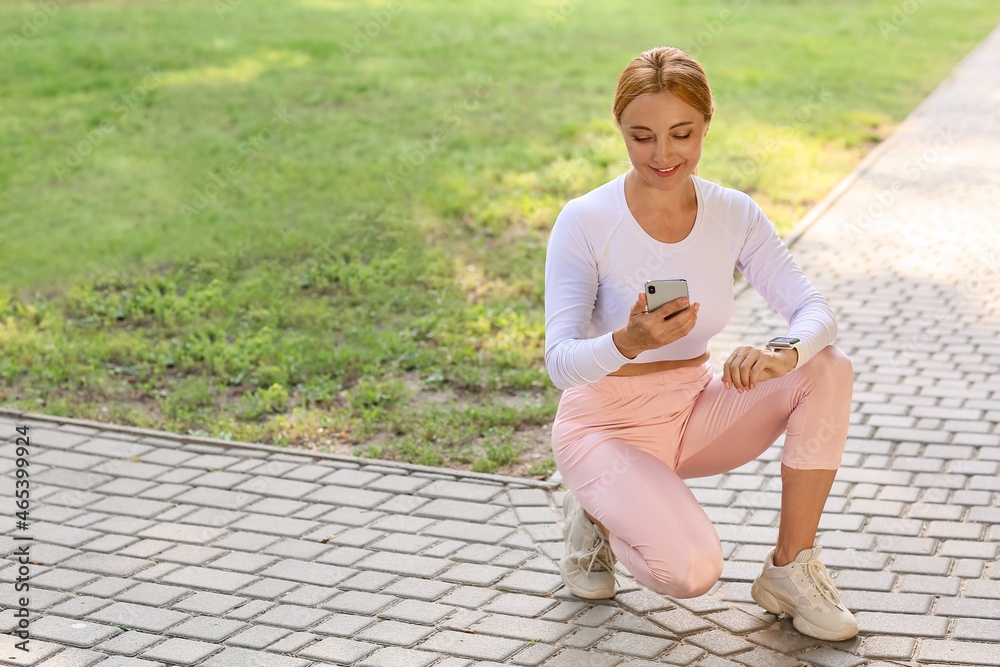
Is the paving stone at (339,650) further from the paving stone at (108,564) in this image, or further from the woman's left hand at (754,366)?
the woman's left hand at (754,366)

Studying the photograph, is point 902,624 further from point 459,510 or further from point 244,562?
point 244,562

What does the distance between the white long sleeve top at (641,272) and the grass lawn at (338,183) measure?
63.2 inches

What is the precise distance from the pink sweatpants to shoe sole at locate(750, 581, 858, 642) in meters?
0.38

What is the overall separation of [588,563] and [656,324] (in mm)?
1119

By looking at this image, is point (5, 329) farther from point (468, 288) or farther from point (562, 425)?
point (562, 425)

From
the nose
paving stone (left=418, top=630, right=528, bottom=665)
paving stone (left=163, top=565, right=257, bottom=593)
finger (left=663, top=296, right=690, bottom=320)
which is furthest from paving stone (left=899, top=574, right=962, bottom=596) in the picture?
paving stone (left=163, top=565, right=257, bottom=593)

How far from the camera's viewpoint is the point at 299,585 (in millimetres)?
3920

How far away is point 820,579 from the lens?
3.48 metres

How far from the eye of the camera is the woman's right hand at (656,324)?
3.01 meters

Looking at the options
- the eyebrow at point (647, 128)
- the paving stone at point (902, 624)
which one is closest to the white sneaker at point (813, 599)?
the paving stone at point (902, 624)

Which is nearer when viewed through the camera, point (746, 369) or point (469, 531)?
point (746, 369)

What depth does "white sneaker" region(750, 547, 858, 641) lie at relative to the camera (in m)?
3.45

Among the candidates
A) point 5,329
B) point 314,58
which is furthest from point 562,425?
point 314,58

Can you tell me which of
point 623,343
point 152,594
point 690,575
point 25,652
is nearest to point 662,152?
point 623,343
